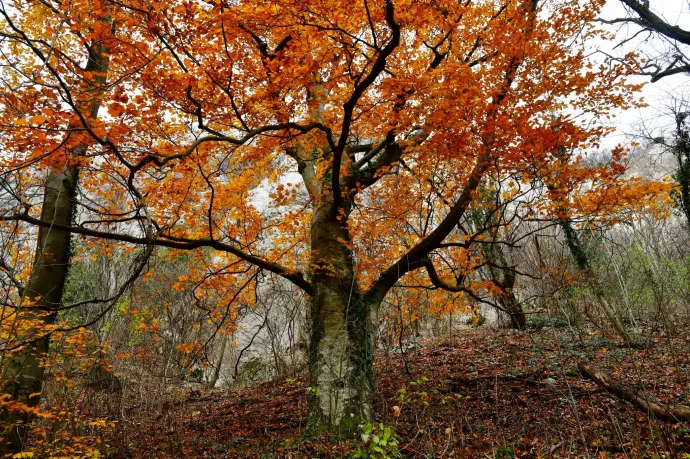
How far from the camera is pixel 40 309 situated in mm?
5121

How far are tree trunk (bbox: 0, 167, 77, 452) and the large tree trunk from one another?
11.5 ft

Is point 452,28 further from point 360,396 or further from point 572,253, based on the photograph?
point 572,253

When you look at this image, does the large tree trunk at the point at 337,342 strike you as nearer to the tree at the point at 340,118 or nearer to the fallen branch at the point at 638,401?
the tree at the point at 340,118

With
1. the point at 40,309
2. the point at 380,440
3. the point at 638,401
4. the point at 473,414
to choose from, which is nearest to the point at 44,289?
the point at 40,309

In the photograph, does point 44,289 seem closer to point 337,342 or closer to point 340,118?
point 337,342

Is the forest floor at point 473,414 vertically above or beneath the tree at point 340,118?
beneath

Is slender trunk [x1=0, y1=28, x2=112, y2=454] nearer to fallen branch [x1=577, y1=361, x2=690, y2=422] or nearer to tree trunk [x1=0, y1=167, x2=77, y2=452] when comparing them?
tree trunk [x1=0, y1=167, x2=77, y2=452]

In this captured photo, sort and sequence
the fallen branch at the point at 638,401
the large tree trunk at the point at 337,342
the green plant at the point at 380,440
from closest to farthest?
the green plant at the point at 380,440 → the fallen branch at the point at 638,401 → the large tree trunk at the point at 337,342

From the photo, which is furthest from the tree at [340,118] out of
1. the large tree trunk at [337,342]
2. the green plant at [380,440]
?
the green plant at [380,440]

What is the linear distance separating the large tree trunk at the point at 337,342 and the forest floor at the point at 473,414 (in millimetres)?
358

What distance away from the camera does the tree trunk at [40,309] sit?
17.0ft

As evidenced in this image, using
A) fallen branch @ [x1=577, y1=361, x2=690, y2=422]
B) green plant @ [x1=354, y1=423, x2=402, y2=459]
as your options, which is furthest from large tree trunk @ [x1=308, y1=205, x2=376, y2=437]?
fallen branch @ [x1=577, y1=361, x2=690, y2=422]

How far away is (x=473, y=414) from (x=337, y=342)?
2.23 meters

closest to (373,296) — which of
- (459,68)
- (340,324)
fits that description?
(340,324)
